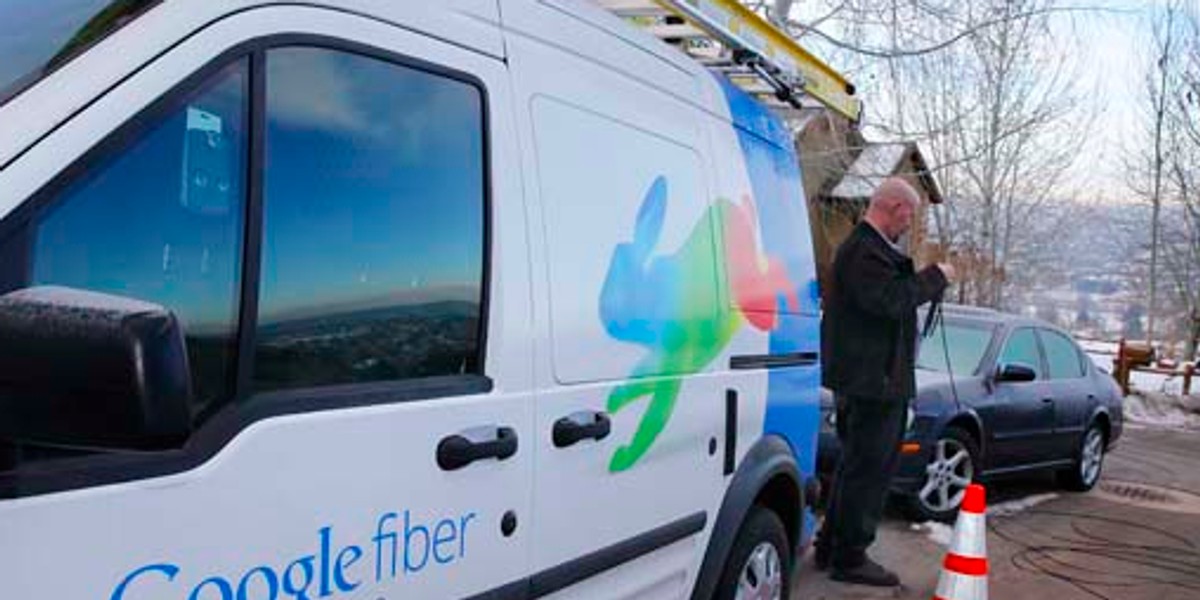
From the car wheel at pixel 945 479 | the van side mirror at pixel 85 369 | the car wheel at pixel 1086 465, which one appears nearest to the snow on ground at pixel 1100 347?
the car wheel at pixel 1086 465

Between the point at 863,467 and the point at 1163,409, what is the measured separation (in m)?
14.0

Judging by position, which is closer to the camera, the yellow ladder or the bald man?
the yellow ladder

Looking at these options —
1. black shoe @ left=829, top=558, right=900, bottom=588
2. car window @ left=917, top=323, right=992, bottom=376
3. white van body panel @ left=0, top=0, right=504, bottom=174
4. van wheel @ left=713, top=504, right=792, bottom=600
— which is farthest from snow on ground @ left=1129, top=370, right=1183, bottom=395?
white van body panel @ left=0, top=0, right=504, bottom=174

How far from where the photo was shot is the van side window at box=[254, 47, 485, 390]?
6.97ft

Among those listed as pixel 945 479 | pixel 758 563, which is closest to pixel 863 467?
pixel 758 563

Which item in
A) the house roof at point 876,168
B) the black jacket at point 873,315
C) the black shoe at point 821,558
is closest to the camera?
the black jacket at point 873,315

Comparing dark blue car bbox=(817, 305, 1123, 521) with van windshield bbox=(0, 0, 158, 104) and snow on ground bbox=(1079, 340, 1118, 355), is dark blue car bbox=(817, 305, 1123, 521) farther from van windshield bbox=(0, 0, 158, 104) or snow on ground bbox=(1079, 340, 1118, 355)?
snow on ground bbox=(1079, 340, 1118, 355)

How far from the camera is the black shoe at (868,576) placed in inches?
231

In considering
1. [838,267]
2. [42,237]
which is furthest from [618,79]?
[838,267]

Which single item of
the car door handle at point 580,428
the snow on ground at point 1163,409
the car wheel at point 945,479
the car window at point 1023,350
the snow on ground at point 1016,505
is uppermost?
the car door handle at point 580,428

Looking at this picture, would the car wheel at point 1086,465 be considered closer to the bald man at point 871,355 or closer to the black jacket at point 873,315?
the bald man at point 871,355

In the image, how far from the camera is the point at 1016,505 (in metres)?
8.73

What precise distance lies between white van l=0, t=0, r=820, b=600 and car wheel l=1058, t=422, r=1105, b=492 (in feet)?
21.9

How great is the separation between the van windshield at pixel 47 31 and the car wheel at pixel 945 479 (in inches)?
251
